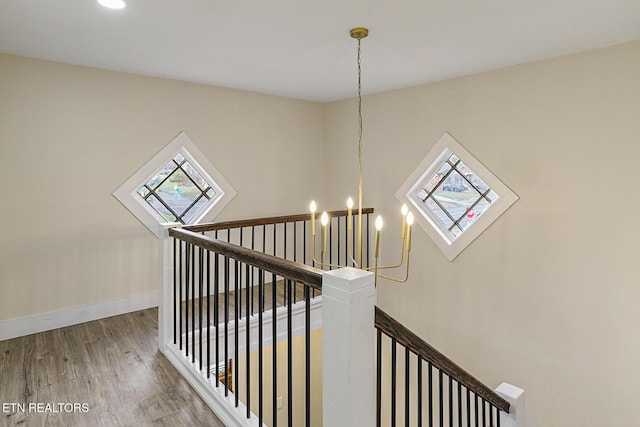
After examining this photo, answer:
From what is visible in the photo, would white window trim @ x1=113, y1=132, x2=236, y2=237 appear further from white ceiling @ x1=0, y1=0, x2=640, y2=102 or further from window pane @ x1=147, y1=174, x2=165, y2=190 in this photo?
white ceiling @ x1=0, y1=0, x2=640, y2=102

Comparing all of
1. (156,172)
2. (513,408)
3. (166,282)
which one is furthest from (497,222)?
(156,172)

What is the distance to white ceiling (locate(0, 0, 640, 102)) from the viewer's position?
7.09 ft

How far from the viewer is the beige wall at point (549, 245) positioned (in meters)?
2.81

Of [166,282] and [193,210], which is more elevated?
[193,210]

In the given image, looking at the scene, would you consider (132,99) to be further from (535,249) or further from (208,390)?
(535,249)

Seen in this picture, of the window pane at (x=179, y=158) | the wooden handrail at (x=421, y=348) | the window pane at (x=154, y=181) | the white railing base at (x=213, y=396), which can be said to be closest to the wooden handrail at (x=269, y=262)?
the wooden handrail at (x=421, y=348)

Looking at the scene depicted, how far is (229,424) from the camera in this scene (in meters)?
2.00

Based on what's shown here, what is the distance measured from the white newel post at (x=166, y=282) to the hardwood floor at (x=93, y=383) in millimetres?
191

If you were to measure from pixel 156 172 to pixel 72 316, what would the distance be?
153 cm

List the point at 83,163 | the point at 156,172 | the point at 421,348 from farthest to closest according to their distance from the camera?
the point at 156,172 → the point at 83,163 → the point at 421,348

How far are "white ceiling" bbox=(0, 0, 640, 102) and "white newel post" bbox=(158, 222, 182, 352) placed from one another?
1.37 m

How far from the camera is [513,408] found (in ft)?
8.24

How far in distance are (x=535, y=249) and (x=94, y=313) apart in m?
4.05

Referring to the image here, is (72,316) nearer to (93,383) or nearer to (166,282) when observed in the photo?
(93,383)
